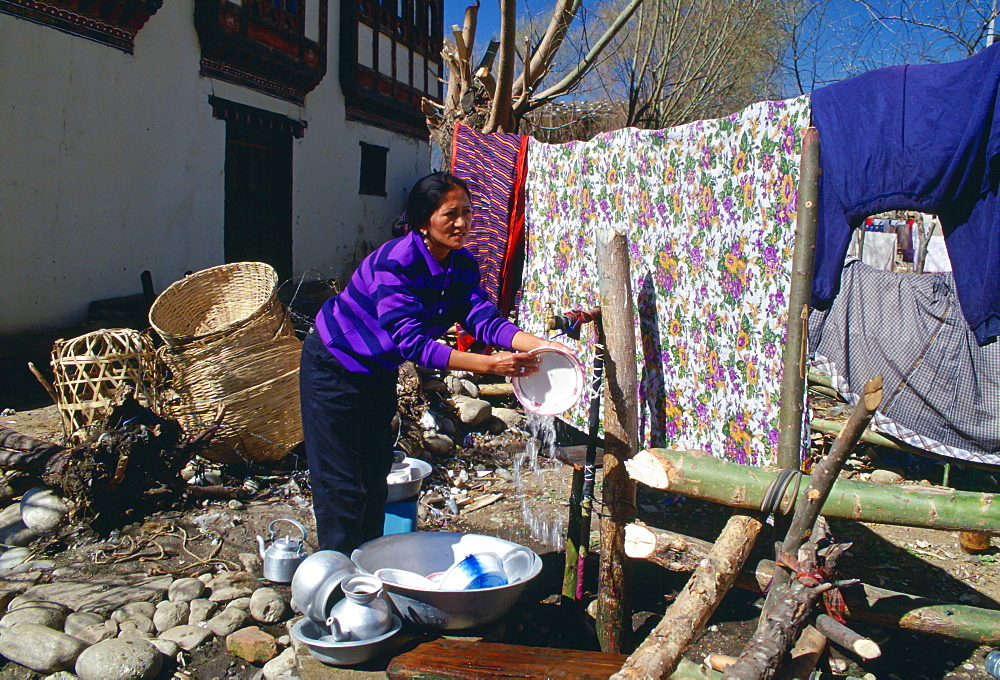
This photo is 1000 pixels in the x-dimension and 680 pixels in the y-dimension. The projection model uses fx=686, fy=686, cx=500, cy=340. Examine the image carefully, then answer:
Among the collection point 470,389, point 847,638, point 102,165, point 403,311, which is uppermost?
point 102,165

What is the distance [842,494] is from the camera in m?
2.36

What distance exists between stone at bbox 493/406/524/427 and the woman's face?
327 cm

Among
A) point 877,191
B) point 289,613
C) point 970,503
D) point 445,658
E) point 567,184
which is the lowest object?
point 289,613

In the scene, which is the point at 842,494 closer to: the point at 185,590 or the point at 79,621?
the point at 185,590

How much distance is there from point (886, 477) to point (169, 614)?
450 centimetres

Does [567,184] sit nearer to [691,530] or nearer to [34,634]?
[691,530]

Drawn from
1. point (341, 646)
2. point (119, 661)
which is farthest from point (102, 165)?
point (341, 646)

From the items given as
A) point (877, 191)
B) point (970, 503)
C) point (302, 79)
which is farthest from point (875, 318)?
point (302, 79)

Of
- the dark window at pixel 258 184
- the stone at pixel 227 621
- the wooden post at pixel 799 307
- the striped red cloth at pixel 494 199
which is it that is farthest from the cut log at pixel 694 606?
the dark window at pixel 258 184

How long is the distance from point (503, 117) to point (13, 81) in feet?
14.5

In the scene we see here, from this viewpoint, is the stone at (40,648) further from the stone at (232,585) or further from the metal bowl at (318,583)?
the metal bowl at (318,583)

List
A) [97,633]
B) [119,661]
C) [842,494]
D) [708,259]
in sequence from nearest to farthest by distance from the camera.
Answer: [842,494] → [119,661] → [97,633] → [708,259]

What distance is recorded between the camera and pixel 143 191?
7680mm

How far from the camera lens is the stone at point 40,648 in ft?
8.70
